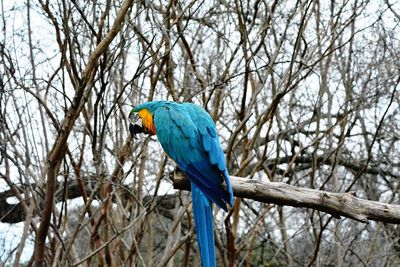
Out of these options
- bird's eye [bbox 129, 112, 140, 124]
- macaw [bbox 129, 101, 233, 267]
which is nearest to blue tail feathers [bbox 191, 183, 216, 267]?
macaw [bbox 129, 101, 233, 267]

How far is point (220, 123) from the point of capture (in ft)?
18.0

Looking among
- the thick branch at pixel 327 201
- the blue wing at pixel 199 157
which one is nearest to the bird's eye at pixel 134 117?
the blue wing at pixel 199 157

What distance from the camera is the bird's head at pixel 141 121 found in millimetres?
3248

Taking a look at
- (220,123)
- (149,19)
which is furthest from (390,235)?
(149,19)

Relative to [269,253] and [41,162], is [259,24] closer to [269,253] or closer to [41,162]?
[41,162]

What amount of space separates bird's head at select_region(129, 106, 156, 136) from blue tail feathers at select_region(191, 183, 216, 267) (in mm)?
607

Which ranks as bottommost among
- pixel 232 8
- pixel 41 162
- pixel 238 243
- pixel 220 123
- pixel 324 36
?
pixel 238 243

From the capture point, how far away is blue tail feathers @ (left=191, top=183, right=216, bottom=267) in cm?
A: 254

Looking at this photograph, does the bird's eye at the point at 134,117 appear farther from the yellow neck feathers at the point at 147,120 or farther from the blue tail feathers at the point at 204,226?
the blue tail feathers at the point at 204,226

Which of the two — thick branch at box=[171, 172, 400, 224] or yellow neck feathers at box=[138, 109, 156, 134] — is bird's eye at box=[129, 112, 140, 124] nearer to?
yellow neck feathers at box=[138, 109, 156, 134]

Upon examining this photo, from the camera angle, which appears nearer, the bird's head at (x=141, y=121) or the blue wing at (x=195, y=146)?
the blue wing at (x=195, y=146)

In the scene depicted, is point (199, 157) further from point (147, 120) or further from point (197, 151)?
point (147, 120)

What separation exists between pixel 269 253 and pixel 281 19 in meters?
4.67

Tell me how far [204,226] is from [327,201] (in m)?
0.57
